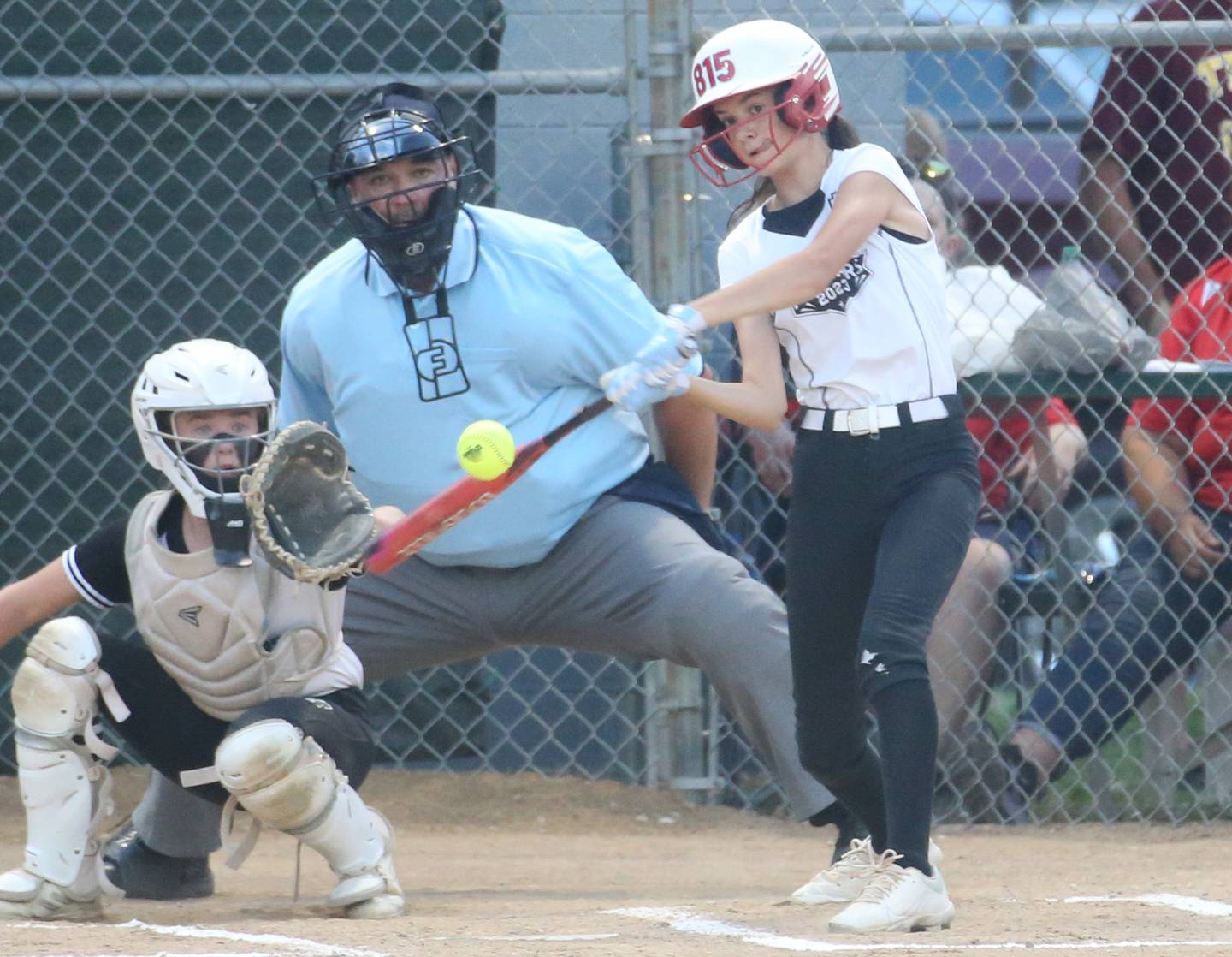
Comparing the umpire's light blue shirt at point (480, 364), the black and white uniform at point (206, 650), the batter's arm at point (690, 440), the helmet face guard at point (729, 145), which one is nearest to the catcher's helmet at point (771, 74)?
the helmet face guard at point (729, 145)

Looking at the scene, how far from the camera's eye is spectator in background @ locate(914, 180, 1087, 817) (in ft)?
16.5

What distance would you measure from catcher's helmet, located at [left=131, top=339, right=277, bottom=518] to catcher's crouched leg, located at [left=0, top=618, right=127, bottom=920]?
1.24 feet

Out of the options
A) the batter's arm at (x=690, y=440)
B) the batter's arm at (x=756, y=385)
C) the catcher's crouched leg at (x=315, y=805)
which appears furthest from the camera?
the batter's arm at (x=690, y=440)

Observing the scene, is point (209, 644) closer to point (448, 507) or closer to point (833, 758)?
point (448, 507)

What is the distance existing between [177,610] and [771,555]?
221 centimetres

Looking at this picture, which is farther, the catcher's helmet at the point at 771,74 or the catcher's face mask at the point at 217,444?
the catcher's face mask at the point at 217,444

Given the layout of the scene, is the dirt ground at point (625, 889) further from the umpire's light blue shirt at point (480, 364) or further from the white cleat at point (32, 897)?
the umpire's light blue shirt at point (480, 364)

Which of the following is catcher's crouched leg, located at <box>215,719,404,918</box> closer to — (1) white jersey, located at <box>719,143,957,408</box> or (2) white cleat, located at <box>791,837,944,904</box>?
(2) white cleat, located at <box>791,837,944,904</box>

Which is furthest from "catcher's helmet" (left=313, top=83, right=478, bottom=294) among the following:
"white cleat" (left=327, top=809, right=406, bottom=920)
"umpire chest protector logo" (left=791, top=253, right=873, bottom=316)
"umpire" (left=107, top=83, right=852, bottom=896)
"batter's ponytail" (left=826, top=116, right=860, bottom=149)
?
"white cleat" (left=327, top=809, right=406, bottom=920)

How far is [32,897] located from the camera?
348cm

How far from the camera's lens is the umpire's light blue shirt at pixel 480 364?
13.3 feet

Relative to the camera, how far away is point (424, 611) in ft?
13.7

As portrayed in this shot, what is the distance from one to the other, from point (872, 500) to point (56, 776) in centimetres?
167

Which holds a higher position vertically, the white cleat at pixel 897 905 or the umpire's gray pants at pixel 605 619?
the umpire's gray pants at pixel 605 619
